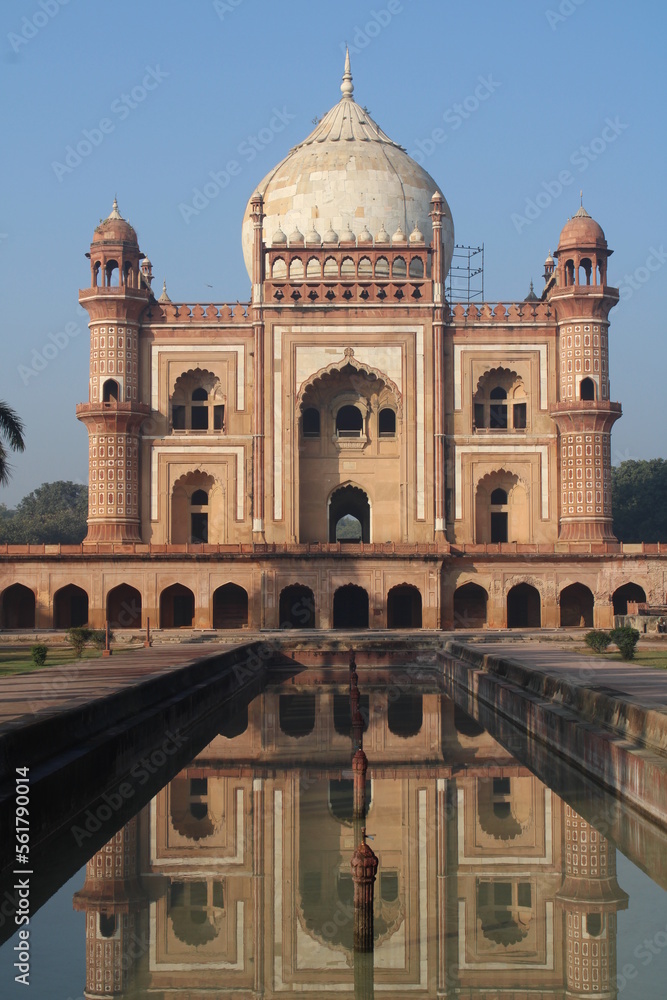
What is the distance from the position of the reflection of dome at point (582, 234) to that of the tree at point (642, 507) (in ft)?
60.5

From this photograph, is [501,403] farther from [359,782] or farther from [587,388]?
[359,782]

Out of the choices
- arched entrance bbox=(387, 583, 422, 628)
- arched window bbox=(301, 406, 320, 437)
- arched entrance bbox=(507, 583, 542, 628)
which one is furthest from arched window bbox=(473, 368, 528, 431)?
arched entrance bbox=(387, 583, 422, 628)

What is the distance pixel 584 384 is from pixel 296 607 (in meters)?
9.11

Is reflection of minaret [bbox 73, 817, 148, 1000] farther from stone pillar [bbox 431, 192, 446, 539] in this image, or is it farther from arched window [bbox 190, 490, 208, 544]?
arched window [bbox 190, 490, 208, 544]

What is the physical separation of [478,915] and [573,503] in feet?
80.9

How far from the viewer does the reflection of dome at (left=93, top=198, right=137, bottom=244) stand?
1296 inches

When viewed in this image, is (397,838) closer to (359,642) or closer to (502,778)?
→ (502,778)

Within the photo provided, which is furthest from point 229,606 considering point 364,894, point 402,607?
point 364,894

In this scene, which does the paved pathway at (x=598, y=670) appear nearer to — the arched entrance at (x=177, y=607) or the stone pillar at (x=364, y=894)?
the stone pillar at (x=364, y=894)

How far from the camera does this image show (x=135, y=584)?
1201 inches

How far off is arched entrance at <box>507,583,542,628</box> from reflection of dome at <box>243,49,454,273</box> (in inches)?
361

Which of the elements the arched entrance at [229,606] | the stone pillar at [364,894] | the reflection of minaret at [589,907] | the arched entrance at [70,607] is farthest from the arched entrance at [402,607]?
the stone pillar at [364,894]

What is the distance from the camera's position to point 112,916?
788cm

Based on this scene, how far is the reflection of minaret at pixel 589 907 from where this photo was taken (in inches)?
268
